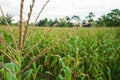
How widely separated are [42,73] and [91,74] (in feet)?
2.48

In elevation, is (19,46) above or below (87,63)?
above

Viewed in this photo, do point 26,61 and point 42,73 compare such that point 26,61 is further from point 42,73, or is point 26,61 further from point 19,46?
point 19,46

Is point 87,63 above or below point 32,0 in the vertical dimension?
below

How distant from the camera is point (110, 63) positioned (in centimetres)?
364

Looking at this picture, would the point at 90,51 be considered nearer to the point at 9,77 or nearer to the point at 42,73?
the point at 42,73

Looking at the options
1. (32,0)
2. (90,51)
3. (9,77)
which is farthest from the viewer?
(90,51)

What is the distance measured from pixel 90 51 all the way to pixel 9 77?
331 centimetres

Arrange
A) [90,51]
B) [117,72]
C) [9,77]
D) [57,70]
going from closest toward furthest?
1. [9,77]
2. [57,70]
3. [117,72]
4. [90,51]

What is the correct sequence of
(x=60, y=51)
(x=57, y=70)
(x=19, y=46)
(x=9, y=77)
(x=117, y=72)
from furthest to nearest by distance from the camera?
(x=60, y=51), (x=117, y=72), (x=57, y=70), (x=9, y=77), (x=19, y=46)

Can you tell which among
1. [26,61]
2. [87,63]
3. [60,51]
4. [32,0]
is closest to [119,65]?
[87,63]

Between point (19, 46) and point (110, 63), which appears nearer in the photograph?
point (19, 46)

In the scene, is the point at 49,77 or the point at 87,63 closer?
the point at 49,77

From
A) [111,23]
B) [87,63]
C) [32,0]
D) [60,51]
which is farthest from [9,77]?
[111,23]

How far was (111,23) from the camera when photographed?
31.1m
